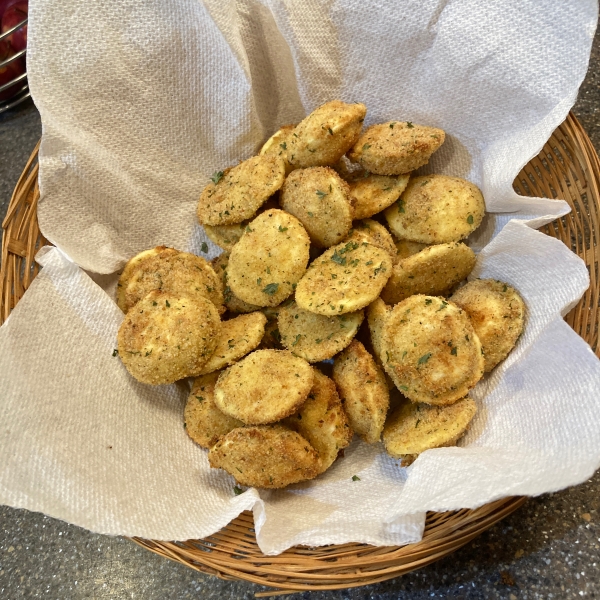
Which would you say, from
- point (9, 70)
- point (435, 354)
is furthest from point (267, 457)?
point (9, 70)

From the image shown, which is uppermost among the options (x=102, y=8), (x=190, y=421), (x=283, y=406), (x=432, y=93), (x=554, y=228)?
(x=102, y=8)

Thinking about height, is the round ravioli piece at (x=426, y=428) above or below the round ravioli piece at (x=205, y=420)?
above

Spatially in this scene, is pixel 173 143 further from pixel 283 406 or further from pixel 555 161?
pixel 555 161

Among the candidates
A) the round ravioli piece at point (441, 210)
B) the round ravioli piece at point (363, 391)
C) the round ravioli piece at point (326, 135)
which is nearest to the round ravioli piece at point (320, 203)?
the round ravioli piece at point (326, 135)

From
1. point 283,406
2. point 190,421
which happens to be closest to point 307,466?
point 283,406

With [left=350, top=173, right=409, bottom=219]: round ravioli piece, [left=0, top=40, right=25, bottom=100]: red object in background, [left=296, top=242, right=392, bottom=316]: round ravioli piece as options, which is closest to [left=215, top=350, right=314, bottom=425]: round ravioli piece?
[left=296, top=242, right=392, bottom=316]: round ravioli piece

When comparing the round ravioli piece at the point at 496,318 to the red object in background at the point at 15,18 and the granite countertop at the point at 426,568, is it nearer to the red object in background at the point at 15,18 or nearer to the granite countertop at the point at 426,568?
the granite countertop at the point at 426,568

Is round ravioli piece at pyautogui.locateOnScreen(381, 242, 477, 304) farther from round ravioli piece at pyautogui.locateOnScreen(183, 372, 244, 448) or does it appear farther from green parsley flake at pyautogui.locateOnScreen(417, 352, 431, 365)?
→ round ravioli piece at pyautogui.locateOnScreen(183, 372, 244, 448)
